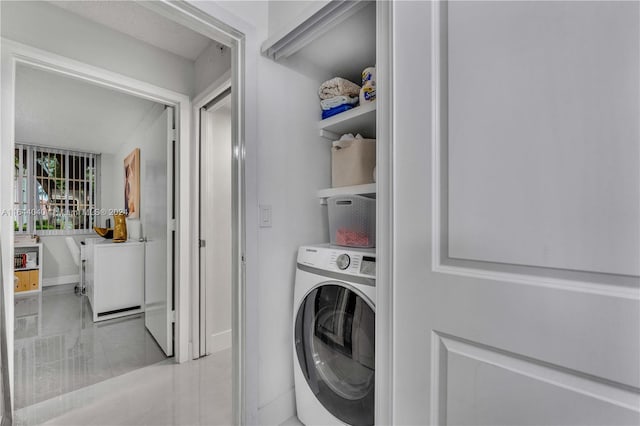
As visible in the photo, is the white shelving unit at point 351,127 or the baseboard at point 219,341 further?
the baseboard at point 219,341

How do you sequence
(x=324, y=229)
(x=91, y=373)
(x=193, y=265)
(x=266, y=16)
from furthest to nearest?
(x=193, y=265), (x=91, y=373), (x=324, y=229), (x=266, y=16)

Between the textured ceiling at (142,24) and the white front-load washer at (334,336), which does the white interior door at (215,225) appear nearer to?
the textured ceiling at (142,24)

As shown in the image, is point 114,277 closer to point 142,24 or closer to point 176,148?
point 176,148

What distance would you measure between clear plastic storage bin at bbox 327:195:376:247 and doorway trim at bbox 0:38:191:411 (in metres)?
1.43

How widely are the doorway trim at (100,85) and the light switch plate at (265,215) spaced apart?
1149 mm

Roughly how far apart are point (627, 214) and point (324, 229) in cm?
127

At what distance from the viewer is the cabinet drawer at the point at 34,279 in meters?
2.60

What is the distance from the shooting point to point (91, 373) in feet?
6.69

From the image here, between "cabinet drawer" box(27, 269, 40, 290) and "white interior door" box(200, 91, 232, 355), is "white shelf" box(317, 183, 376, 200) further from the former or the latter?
"cabinet drawer" box(27, 269, 40, 290)

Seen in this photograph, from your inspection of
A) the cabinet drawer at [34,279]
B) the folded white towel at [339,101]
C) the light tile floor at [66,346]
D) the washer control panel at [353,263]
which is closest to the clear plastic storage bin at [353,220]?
the washer control panel at [353,263]

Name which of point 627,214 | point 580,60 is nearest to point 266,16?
point 580,60

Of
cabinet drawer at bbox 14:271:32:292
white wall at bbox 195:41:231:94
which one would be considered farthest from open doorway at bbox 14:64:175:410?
white wall at bbox 195:41:231:94

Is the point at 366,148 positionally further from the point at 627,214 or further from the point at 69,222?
the point at 69,222

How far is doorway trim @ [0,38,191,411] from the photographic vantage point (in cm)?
155
